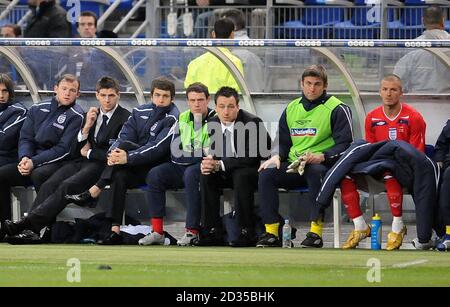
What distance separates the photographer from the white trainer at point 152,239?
13.3m

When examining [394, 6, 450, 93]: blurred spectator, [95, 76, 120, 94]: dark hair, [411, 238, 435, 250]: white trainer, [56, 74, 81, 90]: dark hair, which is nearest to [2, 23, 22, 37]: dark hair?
[56, 74, 81, 90]: dark hair

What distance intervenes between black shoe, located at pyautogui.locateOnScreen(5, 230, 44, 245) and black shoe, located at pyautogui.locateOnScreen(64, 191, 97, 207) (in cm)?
49

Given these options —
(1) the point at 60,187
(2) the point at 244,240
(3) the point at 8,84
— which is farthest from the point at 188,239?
(3) the point at 8,84

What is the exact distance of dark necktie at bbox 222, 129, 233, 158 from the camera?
523 inches

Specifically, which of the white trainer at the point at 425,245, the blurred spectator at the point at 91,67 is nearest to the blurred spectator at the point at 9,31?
the blurred spectator at the point at 91,67

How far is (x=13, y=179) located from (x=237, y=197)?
242cm

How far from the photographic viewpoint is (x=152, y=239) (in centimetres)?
1329

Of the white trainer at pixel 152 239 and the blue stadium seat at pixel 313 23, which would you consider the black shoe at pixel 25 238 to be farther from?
the blue stadium seat at pixel 313 23

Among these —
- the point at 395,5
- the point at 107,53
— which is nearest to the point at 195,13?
the point at 395,5

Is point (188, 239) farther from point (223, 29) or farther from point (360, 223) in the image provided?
point (223, 29)

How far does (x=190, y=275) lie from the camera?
33.5 feet

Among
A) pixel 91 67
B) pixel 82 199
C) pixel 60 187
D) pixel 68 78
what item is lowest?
pixel 82 199

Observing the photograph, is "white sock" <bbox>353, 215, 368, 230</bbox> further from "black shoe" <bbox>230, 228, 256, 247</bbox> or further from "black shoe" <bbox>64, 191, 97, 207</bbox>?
"black shoe" <bbox>64, 191, 97, 207</bbox>

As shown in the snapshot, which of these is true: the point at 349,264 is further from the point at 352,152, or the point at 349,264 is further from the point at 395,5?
the point at 395,5
